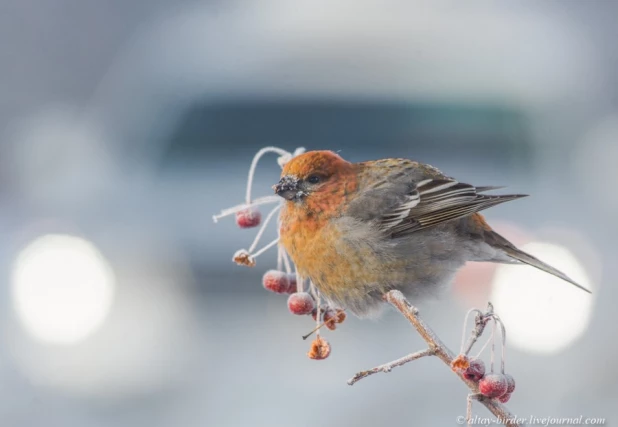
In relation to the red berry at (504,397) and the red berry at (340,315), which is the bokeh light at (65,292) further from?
the red berry at (504,397)

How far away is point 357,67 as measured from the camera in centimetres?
636

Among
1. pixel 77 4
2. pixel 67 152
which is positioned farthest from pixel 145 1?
pixel 67 152

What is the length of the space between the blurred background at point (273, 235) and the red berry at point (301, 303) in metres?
2.55

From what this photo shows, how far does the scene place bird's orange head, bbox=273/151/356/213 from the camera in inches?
49.8

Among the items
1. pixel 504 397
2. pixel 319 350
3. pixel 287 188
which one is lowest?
pixel 504 397

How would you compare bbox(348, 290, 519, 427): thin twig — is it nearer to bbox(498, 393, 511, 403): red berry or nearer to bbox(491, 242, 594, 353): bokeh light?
bbox(498, 393, 511, 403): red berry

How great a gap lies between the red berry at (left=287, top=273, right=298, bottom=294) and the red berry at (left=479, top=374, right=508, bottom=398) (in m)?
0.38

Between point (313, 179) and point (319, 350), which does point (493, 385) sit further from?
point (313, 179)

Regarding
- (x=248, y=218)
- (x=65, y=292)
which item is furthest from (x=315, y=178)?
(x=65, y=292)

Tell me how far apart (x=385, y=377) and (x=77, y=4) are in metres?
11.7

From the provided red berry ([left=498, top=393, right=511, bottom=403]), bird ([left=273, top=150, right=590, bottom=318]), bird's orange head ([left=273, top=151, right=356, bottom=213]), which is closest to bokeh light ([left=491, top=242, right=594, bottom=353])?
bird ([left=273, top=150, right=590, bottom=318])

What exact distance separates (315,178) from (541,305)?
10.4 ft

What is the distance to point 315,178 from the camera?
1314 millimetres

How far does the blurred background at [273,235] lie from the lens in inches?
174
